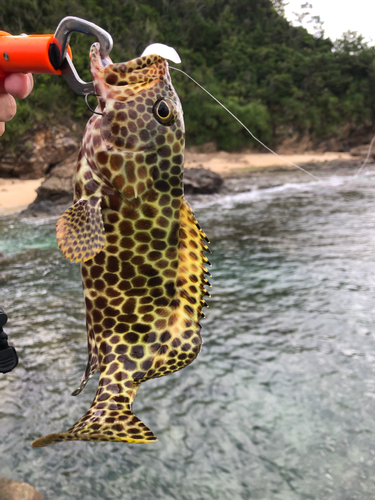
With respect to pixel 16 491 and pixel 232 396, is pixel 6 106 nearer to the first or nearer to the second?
pixel 16 491

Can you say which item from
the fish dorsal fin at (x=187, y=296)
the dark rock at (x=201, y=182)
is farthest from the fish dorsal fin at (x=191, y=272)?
the dark rock at (x=201, y=182)

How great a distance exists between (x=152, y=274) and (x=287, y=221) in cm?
1452

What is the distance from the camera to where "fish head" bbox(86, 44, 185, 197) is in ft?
5.59

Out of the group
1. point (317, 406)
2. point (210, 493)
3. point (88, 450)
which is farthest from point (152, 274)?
point (317, 406)

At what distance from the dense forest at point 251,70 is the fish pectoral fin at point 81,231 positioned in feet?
112

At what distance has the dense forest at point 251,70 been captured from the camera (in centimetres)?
3519

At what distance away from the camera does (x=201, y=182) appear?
2089 centimetres

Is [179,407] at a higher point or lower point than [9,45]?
lower

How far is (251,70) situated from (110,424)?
146 ft

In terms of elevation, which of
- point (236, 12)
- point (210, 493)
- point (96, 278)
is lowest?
point (210, 493)

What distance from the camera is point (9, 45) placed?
1.56m

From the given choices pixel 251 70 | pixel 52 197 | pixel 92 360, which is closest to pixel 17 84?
pixel 92 360

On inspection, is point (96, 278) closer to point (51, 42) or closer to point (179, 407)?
point (51, 42)

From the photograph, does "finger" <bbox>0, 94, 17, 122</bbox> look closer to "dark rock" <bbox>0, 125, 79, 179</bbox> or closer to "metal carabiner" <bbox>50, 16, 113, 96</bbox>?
"metal carabiner" <bbox>50, 16, 113, 96</bbox>
